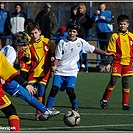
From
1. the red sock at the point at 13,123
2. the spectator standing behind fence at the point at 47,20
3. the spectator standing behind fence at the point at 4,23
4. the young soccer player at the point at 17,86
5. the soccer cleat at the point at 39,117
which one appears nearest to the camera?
the red sock at the point at 13,123

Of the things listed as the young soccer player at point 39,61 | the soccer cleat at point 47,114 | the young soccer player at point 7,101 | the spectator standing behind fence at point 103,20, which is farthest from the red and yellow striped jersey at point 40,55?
the spectator standing behind fence at point 103,20

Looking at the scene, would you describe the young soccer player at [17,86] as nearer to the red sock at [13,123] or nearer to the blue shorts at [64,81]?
the red sock at [13,123]

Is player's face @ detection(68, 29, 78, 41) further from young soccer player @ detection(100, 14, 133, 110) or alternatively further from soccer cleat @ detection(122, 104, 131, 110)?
soccer cleat @ detection(122, 104, 131, 110)

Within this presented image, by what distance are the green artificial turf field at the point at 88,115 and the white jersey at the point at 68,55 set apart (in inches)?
30.6

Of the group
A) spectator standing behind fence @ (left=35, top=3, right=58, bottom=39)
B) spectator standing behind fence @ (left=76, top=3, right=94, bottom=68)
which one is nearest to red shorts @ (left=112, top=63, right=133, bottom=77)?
spectator standing behind fence @ (left=76, top=3, right=94, bottom=68)

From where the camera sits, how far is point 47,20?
2097 cm

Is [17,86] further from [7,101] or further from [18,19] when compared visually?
[18,19]

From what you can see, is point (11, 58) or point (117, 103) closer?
point (11, 58)

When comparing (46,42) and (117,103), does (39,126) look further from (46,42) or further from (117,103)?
(117,103)

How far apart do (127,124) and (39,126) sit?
1.38 m

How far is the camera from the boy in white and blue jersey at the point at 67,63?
11.9 metres

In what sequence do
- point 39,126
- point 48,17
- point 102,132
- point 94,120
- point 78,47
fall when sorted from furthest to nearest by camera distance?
point 48,17, point 78,47, point 94,120, point 39,126, point 102,132

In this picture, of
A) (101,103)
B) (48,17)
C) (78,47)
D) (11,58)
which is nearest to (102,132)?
(11,58)

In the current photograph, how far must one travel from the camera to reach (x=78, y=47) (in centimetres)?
1207
